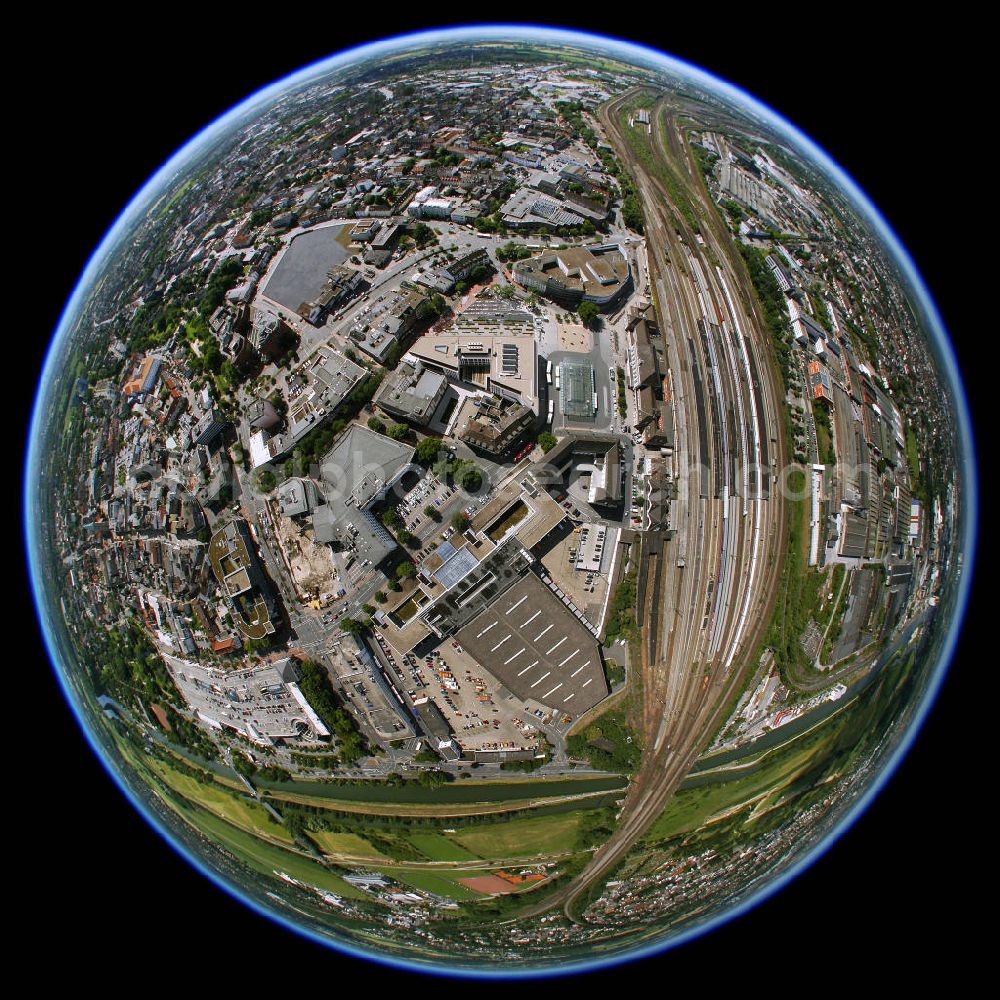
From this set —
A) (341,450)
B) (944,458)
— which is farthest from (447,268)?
(944,458)

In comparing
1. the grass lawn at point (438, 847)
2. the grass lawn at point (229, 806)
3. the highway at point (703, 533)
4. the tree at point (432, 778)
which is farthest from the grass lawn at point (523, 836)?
the grass lawn at point (229, 806)

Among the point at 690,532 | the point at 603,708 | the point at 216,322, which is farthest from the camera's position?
the point at 216,322

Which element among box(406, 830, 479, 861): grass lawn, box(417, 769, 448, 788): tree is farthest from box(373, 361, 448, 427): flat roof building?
box(406, 830, 479, 861): grass lawn

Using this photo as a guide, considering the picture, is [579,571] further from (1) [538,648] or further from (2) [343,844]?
(2) [343,844]

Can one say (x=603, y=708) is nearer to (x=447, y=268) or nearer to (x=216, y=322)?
(x=447, y=268)

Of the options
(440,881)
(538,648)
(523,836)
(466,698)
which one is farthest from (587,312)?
(440,881)

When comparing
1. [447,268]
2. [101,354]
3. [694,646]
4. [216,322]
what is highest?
[447,268]

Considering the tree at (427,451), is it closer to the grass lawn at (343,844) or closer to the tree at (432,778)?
the tree at (432,778)
